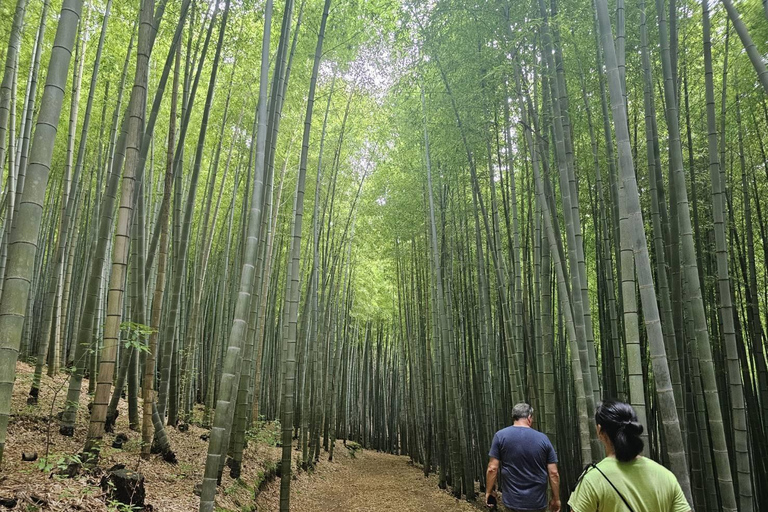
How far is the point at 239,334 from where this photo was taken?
2467 millimetres

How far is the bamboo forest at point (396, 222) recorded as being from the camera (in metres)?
2.48

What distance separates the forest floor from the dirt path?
0.04 feet

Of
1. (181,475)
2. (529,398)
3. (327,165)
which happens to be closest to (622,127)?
(529,398)

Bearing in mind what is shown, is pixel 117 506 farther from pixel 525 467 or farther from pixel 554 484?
pixel 554 484

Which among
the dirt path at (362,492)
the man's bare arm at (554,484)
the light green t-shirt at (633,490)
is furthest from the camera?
the dirt path at (362,492)

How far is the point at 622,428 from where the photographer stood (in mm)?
1321

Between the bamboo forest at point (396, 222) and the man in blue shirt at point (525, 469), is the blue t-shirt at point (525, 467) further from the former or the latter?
the bamboo forest at point (396, 222)

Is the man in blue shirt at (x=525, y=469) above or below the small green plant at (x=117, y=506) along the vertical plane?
above

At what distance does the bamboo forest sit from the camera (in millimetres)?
2477

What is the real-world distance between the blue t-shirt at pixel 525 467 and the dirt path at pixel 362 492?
254 cm

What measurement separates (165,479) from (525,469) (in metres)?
2.52

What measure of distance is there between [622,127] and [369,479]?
659 cm

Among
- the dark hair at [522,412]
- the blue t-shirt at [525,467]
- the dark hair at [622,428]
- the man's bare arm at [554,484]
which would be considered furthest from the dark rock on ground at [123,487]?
the dark hair at [622,428]

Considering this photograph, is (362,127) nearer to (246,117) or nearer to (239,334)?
(246,117)
